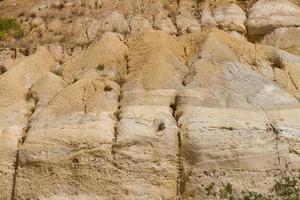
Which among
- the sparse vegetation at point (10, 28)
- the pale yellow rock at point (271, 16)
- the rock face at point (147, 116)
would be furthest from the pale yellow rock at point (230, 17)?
the sparse vegetation at point (10, 28)

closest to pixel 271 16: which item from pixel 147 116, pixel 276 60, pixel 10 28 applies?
pixel 276 60

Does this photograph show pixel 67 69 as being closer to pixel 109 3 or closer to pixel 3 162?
pixel 3 162

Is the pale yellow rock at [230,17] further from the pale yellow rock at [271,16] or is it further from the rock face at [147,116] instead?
the rock face at [147,116]

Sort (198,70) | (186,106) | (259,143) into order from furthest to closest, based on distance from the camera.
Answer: (198,70), (186,106), (259,143)

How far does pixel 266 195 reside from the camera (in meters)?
19.2

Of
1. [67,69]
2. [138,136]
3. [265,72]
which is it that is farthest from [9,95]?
[265,72]

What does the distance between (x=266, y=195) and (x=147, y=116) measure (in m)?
4.41

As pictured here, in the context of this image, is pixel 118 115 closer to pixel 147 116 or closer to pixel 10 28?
pixel 147 116

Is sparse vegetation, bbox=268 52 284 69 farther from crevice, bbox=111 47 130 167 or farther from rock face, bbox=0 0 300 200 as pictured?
crevice, bbox=111 47 130 167

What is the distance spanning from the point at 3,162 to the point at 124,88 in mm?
4781

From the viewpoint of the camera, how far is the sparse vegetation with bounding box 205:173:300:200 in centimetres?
1900

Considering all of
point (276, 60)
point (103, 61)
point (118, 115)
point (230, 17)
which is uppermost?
point (230, 17)

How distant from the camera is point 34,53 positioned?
26281 millimetres

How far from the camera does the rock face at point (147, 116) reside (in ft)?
64.3
